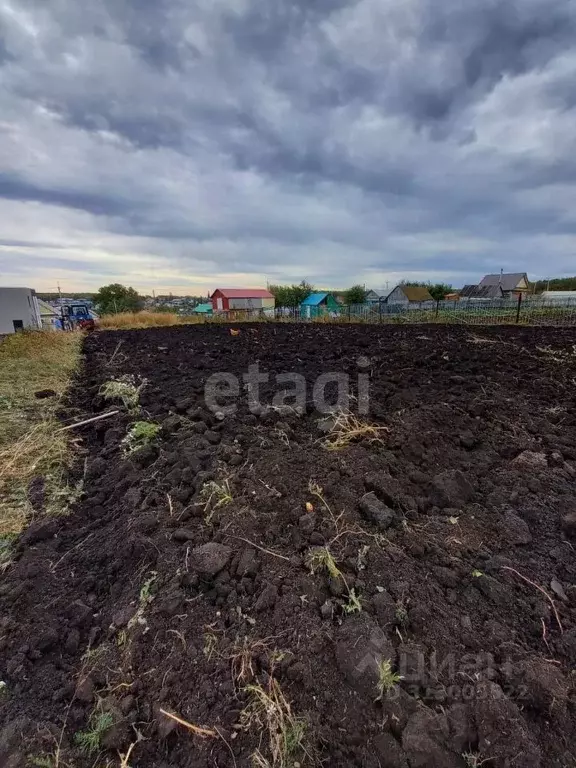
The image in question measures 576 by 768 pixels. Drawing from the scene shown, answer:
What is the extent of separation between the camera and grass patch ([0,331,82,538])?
243cm

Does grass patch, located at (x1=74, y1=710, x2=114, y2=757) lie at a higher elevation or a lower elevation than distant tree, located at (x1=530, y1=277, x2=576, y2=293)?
lower

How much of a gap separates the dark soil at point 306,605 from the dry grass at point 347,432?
67 mm

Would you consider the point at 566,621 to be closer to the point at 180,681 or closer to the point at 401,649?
the point at 401,649

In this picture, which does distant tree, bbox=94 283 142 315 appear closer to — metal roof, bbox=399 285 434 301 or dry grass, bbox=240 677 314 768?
metal roof, bbox=399 285 434 301

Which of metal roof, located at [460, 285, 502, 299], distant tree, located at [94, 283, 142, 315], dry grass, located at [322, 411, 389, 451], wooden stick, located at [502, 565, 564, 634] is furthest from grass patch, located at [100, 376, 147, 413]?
distant tree, located at [94, 283, 142, 315]

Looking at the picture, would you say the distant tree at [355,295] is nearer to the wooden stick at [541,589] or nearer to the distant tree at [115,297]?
the distant tree at [115,297]

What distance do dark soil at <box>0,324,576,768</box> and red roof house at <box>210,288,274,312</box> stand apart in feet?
174

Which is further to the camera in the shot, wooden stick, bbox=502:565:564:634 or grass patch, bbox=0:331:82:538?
grass patch, bbox=0:331:82:538

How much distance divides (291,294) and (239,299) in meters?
8.18

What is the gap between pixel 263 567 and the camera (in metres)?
1.74

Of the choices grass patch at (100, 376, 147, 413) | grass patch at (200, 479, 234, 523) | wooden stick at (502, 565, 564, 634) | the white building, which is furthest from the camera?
the white building

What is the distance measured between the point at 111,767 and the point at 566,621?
1.70 m

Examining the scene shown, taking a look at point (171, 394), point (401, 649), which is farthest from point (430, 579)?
point (171, 394)

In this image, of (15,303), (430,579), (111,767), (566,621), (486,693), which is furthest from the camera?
(15,303)
